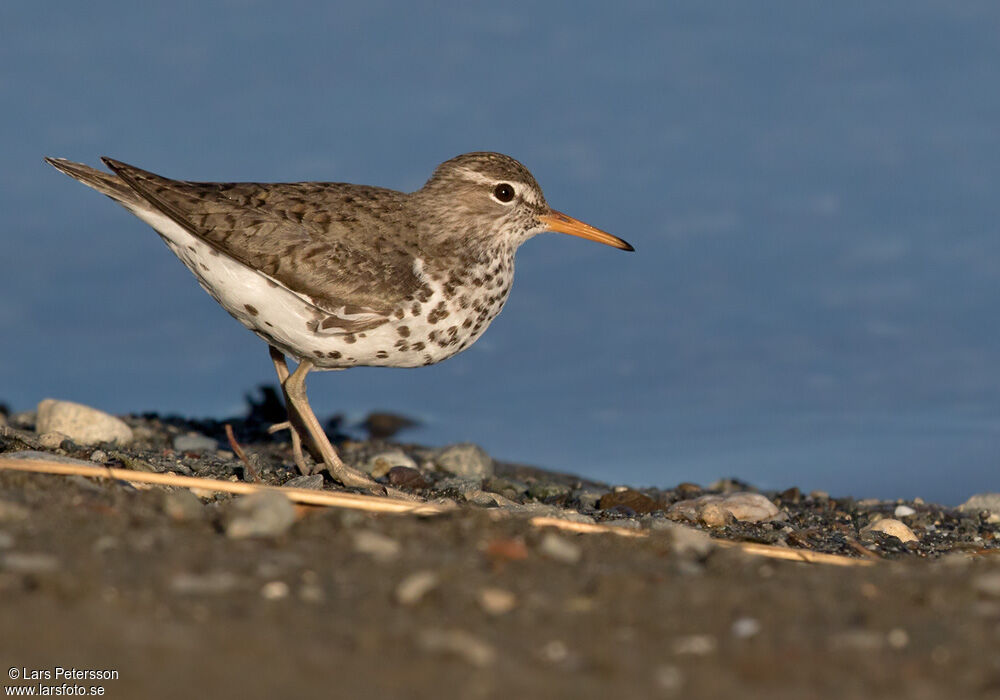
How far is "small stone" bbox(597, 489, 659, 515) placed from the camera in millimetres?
9609

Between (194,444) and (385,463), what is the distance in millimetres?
2316

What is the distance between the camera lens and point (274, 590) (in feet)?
15.6

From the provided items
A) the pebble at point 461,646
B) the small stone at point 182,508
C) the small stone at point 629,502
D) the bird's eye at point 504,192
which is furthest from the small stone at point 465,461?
the pebble at point 461,646

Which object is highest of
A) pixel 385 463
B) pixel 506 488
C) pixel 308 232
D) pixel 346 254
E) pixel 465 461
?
pixel 308 232

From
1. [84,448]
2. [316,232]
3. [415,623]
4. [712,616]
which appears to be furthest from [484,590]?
[84,448]

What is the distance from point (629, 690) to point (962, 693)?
1.26 meters

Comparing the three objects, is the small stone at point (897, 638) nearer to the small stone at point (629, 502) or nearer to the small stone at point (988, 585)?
the small stone at point (988, 585)

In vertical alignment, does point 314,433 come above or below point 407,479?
above

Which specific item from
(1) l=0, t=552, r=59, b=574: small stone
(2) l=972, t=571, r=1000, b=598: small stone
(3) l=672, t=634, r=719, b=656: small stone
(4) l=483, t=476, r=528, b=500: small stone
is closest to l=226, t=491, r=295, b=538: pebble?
(1) l=0, t=552, r=59, b=574: small stone

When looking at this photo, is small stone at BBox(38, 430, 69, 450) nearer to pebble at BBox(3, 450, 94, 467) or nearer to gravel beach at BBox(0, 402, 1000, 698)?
pebble at BBox(3, 450, 94, 467)

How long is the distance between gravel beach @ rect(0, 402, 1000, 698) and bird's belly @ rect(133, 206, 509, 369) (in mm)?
2226

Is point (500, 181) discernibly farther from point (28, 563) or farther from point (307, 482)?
point (28, 563)

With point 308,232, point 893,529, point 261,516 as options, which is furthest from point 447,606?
point 893,529

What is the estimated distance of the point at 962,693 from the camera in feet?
13.1
